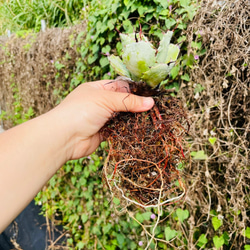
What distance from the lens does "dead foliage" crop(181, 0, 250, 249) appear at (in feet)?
3.71

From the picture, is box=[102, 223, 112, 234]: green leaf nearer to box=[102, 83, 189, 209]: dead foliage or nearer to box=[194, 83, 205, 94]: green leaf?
box=[102, 83, 189, 209]: dead foliage

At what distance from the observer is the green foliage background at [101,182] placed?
1.33m

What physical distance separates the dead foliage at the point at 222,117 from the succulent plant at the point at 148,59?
572 millimetres

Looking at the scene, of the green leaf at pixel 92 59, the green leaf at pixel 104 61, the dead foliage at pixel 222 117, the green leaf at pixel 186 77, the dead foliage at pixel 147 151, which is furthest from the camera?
the green leaf at pixel 92 59

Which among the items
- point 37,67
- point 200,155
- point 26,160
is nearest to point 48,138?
point 26,160

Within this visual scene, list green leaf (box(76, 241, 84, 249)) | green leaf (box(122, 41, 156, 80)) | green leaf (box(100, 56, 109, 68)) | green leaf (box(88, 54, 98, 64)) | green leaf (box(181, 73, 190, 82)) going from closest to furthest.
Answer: green leaf (box(122, 41, 156, 80)) → green leaf (box(181, 73, 190, 82)) → green leaf (box(100, 56, 109, 68)) → green leaf (box(88, 54, 98, 64)) → green leaf (box(76, 241, 84, 249))

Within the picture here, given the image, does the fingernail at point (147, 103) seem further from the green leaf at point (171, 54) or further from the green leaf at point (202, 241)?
the green leaf at point (202, 241)

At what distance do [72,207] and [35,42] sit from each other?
7.34 feet

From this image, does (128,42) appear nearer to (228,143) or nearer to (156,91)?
(156,91)

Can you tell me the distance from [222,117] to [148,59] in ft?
2.38

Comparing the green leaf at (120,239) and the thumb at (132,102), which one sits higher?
the thumb at (132,102)

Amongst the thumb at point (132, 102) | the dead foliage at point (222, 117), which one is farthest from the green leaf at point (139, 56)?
the dead foliage at point (222, 117)

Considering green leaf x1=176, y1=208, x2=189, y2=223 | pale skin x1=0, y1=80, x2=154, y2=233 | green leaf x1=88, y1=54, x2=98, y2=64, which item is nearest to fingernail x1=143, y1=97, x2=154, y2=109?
pale skin x1=0, y1=80, x2=154, y2=233

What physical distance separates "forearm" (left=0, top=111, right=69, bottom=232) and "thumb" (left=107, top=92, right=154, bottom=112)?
264 millimetres
